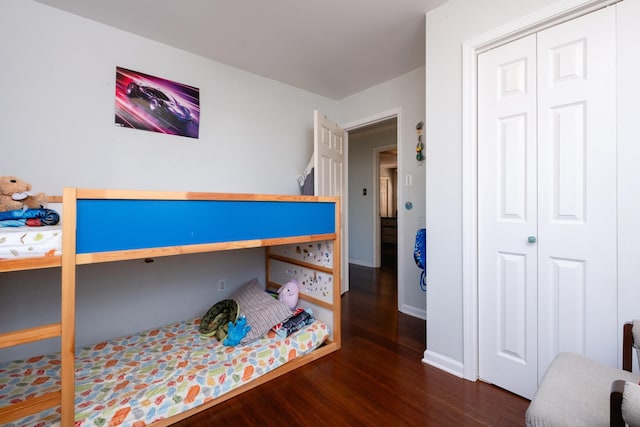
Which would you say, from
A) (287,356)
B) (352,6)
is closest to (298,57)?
(352,6)

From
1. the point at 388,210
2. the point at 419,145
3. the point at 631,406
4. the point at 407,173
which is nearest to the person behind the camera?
the point at 631,406

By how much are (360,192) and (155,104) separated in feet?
11.6

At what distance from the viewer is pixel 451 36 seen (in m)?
1.83

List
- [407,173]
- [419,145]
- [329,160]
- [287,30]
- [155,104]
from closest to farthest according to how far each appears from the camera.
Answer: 1. [287,30]
2. [155,104]
3. [419,145]
4. [407,173]
5. [329,160]

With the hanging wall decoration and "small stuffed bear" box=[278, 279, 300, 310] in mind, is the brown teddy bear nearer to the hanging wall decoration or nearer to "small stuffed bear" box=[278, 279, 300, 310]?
"small stuffed bear" box=[278, 279, 300, 310]

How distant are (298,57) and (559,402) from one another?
279cm

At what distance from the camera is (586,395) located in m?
0.91

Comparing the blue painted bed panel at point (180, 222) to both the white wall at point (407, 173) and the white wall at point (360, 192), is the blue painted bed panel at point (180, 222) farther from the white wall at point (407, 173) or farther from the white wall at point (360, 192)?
the white wall at point (360, 192)

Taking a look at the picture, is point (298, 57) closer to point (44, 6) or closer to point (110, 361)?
point (44, 6)

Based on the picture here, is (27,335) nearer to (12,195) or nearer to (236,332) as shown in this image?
(12,195)

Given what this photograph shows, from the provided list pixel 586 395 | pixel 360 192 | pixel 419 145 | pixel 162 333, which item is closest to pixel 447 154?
pixel 419 145

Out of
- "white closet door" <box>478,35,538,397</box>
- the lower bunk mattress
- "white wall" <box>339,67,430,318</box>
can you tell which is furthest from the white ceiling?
the lower bunk mattress

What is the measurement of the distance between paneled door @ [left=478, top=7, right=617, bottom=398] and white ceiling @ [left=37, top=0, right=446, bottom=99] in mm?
828

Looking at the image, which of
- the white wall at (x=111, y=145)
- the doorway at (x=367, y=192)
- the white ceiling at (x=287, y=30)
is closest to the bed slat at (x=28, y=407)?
the white wall at (x=111, y=145)
